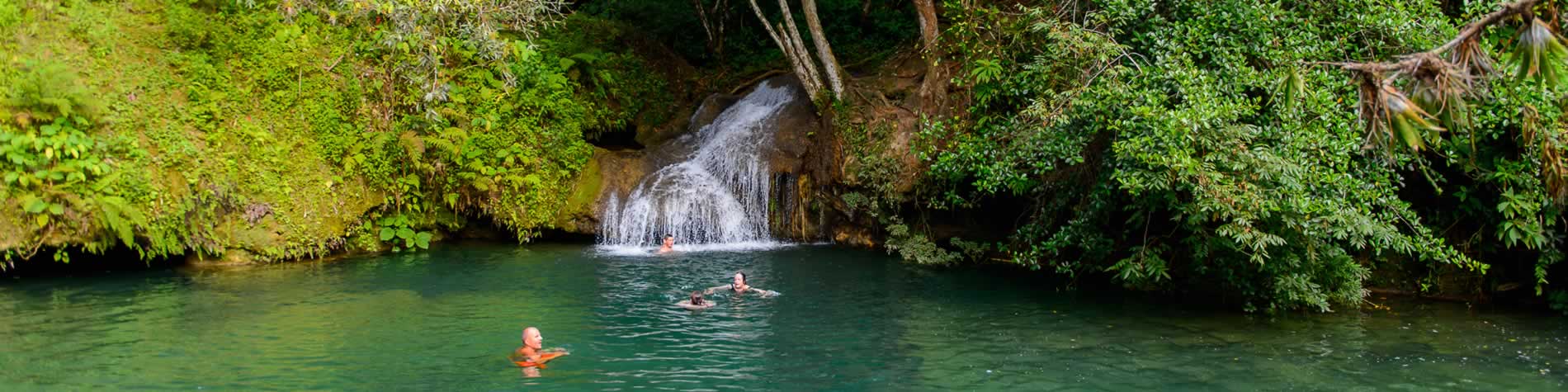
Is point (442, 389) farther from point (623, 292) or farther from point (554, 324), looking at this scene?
point (623, 292)

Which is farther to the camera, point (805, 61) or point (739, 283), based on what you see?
point (805, 61)

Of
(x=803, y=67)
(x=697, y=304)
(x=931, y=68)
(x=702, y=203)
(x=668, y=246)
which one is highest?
(x=803, y=67)

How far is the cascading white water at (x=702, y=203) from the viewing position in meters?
17.1

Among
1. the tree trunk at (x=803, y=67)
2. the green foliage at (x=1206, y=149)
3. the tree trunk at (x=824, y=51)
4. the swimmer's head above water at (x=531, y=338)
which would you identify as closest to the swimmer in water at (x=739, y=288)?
the green foliage at (x=1206, y=149)

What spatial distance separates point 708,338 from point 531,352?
5.68 ft

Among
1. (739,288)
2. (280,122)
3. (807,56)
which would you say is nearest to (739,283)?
(739,288)

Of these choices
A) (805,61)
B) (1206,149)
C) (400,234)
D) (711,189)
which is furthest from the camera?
(711,189)

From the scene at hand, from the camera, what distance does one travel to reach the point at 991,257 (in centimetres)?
1545

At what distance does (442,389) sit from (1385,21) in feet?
31.0

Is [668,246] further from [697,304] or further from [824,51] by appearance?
[697,304]

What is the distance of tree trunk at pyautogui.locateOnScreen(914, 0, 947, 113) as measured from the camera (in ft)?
51.5

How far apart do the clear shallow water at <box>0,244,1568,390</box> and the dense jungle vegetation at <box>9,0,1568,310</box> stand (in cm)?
75

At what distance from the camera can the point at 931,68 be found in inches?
628

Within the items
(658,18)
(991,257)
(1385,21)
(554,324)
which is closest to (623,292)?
(554,324)
